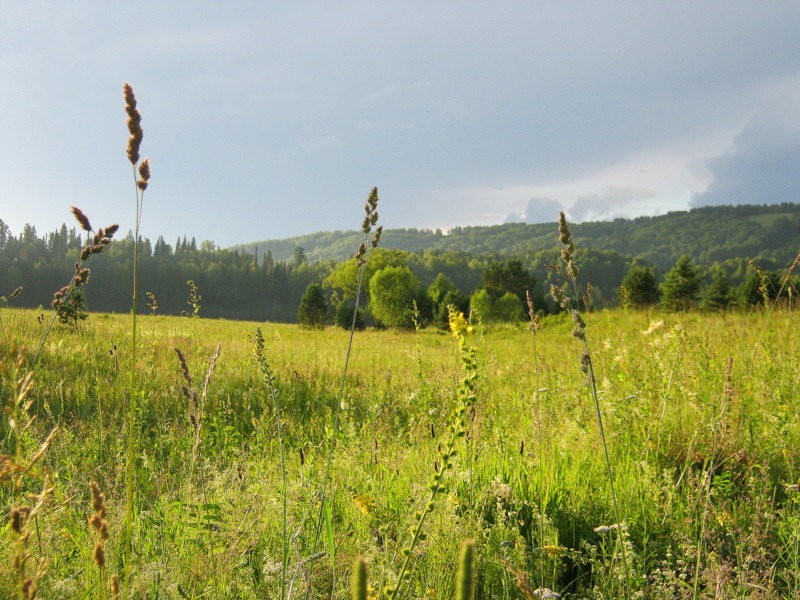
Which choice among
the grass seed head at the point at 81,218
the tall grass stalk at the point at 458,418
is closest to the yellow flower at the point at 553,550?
the tall grass stalk at the point at 458,418

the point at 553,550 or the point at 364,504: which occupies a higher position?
the point at 364,504

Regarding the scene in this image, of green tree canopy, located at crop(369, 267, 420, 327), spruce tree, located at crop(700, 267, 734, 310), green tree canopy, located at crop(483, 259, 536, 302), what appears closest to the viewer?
spruce tree, located at crop(700, 267, 734, 310)

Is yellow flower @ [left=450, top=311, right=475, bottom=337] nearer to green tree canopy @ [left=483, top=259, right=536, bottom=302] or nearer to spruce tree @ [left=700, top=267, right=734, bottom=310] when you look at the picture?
spruce tree @ [left=700, top=267, right=734, bottom=310]

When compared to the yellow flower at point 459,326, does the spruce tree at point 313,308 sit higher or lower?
lower

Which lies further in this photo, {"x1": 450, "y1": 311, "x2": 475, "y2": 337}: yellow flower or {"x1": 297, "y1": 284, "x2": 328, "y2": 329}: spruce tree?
{"x1": 297, "y1": 284, "x2": 328, "y2": 329}: spruce tree

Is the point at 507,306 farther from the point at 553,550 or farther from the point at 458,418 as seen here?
the point at 458,418

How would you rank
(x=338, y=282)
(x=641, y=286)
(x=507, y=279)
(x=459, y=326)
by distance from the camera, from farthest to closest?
(x=338, y=282) < (x=507, y=279) < (x=641, y=286) < (x=459, y=326)

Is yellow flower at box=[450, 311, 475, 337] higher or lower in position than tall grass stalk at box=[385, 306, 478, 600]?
higher

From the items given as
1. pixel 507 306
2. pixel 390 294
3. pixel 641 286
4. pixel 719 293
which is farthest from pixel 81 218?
pixel 719 293

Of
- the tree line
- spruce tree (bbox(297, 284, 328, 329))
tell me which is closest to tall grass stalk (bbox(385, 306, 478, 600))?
the tree line

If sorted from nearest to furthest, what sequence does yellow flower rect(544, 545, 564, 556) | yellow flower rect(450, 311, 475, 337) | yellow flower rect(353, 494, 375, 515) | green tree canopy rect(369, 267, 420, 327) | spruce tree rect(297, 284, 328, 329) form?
yellow flower rect(450, 311, 475, 337) < yellow flower rect(544, 545, 564, 556) < yellow flower rect(353, 494, 375, 515) < spruce tree rect(297, 284, 328, 329) < green tree canopy rect(369, 267, 420, 327)

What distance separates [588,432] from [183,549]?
332 cm

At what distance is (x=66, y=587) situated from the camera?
6.08 feet

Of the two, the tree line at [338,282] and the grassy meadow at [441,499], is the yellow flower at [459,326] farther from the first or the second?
the tree line at [338,282]
